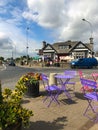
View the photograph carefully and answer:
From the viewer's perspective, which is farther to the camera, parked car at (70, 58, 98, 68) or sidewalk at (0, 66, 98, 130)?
parked car at (70, 58, 98, 68)

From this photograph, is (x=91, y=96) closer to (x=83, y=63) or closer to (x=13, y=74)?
→ (x=13, y=74)

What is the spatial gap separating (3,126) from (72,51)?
71.4 metres

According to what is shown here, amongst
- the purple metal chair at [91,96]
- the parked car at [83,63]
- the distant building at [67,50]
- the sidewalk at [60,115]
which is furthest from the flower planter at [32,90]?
the distant building at [67,50]

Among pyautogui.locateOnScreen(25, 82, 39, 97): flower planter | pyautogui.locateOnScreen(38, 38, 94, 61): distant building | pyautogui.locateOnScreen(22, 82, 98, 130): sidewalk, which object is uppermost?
pyautogui.locateOnScreen(38, 38, 94, 61): distant building

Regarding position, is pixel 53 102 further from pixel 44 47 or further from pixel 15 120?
pixel 44 47

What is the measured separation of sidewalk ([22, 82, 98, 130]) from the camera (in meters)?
6.36

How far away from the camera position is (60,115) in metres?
7.30

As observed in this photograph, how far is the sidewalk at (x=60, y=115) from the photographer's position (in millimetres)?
6363

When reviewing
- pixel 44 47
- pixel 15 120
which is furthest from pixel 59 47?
pixel 15 120

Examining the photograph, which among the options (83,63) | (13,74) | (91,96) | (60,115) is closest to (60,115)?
(60,115)

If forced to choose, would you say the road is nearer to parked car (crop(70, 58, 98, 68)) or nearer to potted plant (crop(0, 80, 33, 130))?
potted plant (crop(0, 80, 33, 130))

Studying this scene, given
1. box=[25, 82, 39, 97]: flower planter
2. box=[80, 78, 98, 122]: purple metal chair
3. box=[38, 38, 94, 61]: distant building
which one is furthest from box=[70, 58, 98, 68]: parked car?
box=[80, 78, 98, 122]: purple metal chair

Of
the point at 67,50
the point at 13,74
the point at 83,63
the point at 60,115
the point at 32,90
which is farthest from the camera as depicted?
the point at 67,50

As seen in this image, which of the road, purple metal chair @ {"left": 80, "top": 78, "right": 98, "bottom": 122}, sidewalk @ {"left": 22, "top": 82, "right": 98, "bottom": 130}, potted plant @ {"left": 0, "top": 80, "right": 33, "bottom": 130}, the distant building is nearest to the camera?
potted plant @ {"left": 0, "top": 80, "right": 33, "bottom": 130}
